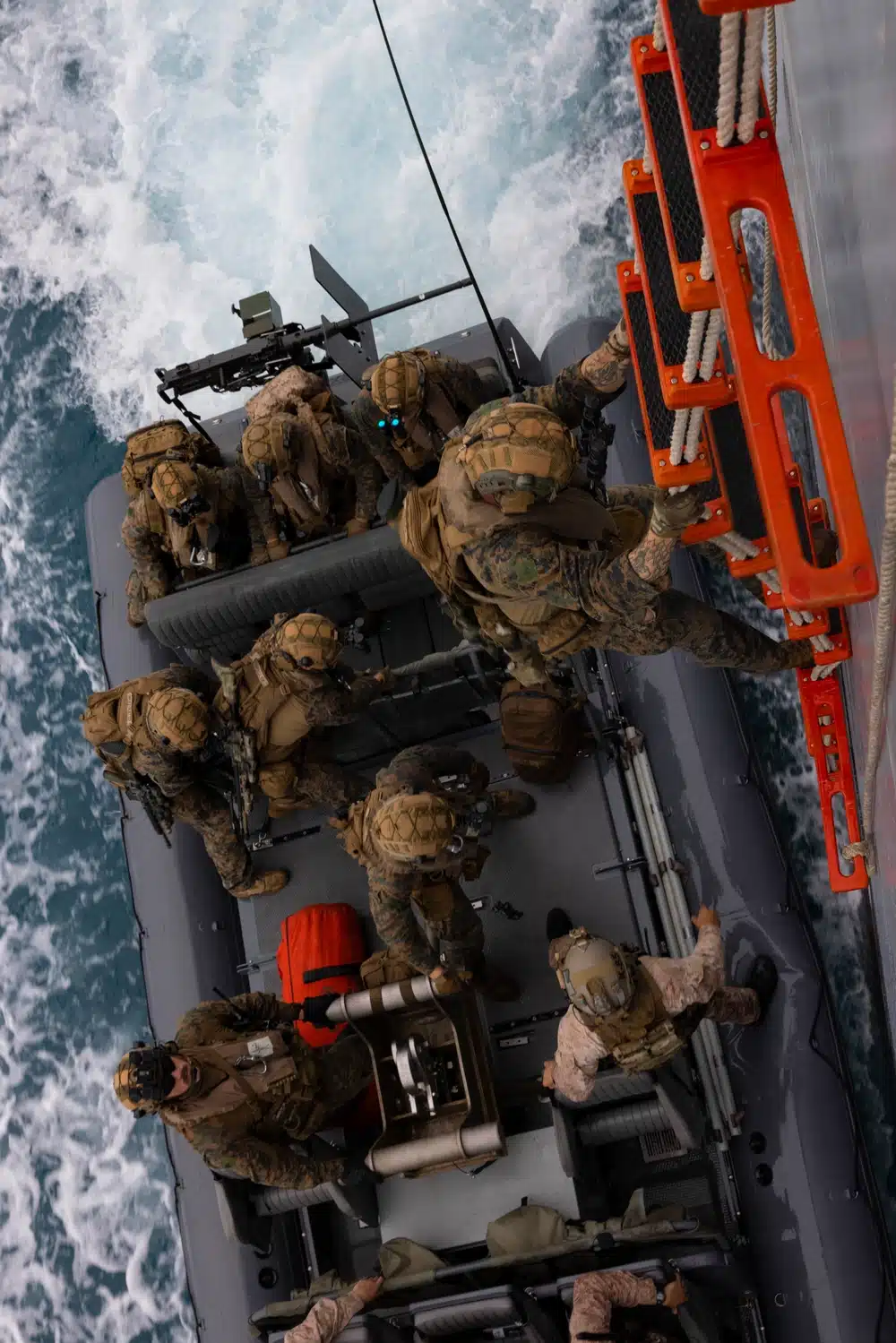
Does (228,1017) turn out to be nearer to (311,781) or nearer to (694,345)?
(311,781)

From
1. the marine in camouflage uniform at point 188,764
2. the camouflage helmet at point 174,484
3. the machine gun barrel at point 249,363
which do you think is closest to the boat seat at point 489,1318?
the marine in camouflage uniform at point 188,764

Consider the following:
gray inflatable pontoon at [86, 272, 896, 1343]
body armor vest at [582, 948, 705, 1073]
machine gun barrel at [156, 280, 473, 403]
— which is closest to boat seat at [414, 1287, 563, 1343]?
gray inflatable pontoon at [86, 272, 896, 1343]

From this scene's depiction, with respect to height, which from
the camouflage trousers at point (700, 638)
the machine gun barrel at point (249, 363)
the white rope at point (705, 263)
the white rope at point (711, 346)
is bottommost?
the camouflage trousers at point (700, 638)

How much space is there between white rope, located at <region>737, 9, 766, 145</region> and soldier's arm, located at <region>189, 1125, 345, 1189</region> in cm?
353

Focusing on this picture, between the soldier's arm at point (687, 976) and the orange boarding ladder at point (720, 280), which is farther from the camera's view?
the soldier's arm at point (687, 976)

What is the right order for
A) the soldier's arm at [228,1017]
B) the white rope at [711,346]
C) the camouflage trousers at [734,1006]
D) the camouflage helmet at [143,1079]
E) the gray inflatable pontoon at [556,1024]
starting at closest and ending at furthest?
the white rope at [711,346]
the camouflage helmet at [143,1079]
the gray inflatable pontoon at [556,1024]
the camouflage trousers at [734,1006]
the soldier's arm at [228,1017]

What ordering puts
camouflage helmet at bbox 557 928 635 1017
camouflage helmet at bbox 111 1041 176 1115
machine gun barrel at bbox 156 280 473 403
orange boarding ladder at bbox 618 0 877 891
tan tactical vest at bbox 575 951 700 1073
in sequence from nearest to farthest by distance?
orange boarding ladder at bbox 618 0 877 891, camouflage helmet at bbox 557 928 635 1017, tan tactical vest at bbox 575 951 700 1073, camouflage helmet at bbox 111 1041 176 1115, machine gun barrel at bbox 156 280 473 403

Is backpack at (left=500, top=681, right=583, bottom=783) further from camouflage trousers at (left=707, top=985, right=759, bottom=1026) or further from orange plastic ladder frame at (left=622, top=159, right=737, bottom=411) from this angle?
orange plastic ladder frame at (left=622, top=159, right=737, bottom=411)

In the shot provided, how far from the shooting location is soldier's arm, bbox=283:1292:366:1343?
4126 millimetres

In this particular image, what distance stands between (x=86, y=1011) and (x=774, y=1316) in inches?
189

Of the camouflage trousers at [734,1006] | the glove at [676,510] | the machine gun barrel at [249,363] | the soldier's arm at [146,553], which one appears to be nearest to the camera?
the glove at [676,510]

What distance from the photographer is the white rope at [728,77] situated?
2.03 meters

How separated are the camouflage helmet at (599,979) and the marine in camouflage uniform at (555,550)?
1008 mm

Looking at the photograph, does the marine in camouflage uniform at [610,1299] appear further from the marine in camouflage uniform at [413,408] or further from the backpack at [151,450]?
the backpack at [151,450]
